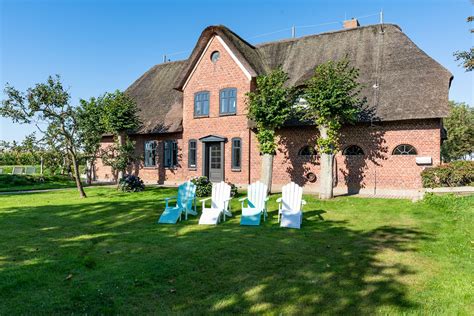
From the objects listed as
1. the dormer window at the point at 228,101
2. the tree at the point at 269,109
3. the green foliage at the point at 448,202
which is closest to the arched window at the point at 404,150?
the green foliage at the point at 448,202

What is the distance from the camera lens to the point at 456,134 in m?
38.8

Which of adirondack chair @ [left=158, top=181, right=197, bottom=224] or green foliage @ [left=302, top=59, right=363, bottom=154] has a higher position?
green foliage @ [left=302, top=59, right=363, bottom=154]

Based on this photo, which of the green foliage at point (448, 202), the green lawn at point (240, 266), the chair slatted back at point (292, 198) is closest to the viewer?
the green lawn at point (240, 266)

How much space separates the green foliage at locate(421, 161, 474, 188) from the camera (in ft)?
41.0

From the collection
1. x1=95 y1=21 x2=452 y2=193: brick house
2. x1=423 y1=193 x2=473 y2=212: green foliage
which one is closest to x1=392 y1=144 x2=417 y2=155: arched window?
x1=95 y1=21 x2=452 y2=193: brick house

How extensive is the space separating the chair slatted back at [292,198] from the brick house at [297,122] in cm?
748

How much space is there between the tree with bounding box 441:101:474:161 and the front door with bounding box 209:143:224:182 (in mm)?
33005

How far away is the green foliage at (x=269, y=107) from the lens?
49.6ft

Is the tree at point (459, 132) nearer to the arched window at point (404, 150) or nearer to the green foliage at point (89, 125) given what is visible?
the arched window at point (404, 150)

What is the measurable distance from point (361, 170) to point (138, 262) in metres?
13.2

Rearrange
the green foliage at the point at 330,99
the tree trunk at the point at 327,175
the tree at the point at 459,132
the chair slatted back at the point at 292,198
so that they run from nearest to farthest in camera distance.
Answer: the chair slatted back at the point at 292,198 < the green foliage at the point at 330,99 < the tree trunk at the point at 327,175 < the tree at the point at 459,132

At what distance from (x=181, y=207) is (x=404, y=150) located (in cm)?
1116

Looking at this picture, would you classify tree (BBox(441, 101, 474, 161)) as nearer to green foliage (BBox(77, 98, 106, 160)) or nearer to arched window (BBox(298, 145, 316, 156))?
arched window (BBox(298, 145, 316, 156))

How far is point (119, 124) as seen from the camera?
19.3 meters
